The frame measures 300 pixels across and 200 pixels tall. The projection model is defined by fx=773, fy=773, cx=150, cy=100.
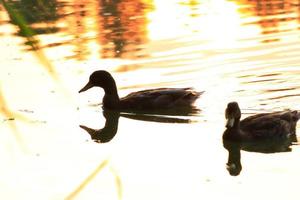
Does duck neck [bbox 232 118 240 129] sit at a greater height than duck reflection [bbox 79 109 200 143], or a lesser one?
greater

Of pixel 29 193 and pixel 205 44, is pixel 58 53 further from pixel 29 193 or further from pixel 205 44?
pixel 29 193

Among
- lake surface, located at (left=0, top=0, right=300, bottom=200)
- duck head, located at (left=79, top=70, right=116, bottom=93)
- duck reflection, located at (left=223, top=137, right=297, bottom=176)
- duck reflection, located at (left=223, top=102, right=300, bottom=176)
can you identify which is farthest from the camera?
duck head, located at (left=79, top=70, right=116, bottom=93)

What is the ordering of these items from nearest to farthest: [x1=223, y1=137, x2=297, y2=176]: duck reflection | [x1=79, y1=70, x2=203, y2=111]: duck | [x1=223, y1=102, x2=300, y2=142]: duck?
[x1=223, y1=137, x2=297, y2=176]: duck reflection < [x1=223, y1=102, x2=300, y2=142]: duck < [x1=79, y1=70, x2=203, y2=111]: duck

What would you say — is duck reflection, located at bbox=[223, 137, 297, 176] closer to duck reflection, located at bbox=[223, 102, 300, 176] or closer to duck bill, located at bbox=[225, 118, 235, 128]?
duck reflection, located at bbox=[223, 102, 300, 176]

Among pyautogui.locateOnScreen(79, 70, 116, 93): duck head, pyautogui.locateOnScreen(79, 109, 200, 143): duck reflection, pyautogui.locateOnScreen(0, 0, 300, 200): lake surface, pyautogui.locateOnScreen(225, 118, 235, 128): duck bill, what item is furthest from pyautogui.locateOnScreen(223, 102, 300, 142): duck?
pyautogui.locateOnScreen(79, 70, 116, 93): duck head

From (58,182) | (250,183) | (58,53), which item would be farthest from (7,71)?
(250,183)

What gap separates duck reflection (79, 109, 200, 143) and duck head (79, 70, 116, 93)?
553mm

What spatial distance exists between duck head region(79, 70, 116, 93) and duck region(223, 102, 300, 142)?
10.2 feet

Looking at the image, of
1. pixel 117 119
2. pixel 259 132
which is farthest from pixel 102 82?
pixel 259 132

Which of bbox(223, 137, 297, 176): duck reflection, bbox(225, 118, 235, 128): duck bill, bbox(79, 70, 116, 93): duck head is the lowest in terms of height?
bbox(79, 70, 116, 93): duck head

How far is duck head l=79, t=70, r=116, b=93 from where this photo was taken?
488 inches

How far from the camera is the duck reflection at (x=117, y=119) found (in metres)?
10.3

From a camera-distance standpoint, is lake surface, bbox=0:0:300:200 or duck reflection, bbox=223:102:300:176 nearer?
lake surface, bbox=0:0:300:200

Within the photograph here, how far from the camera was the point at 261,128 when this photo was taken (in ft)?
31.7
